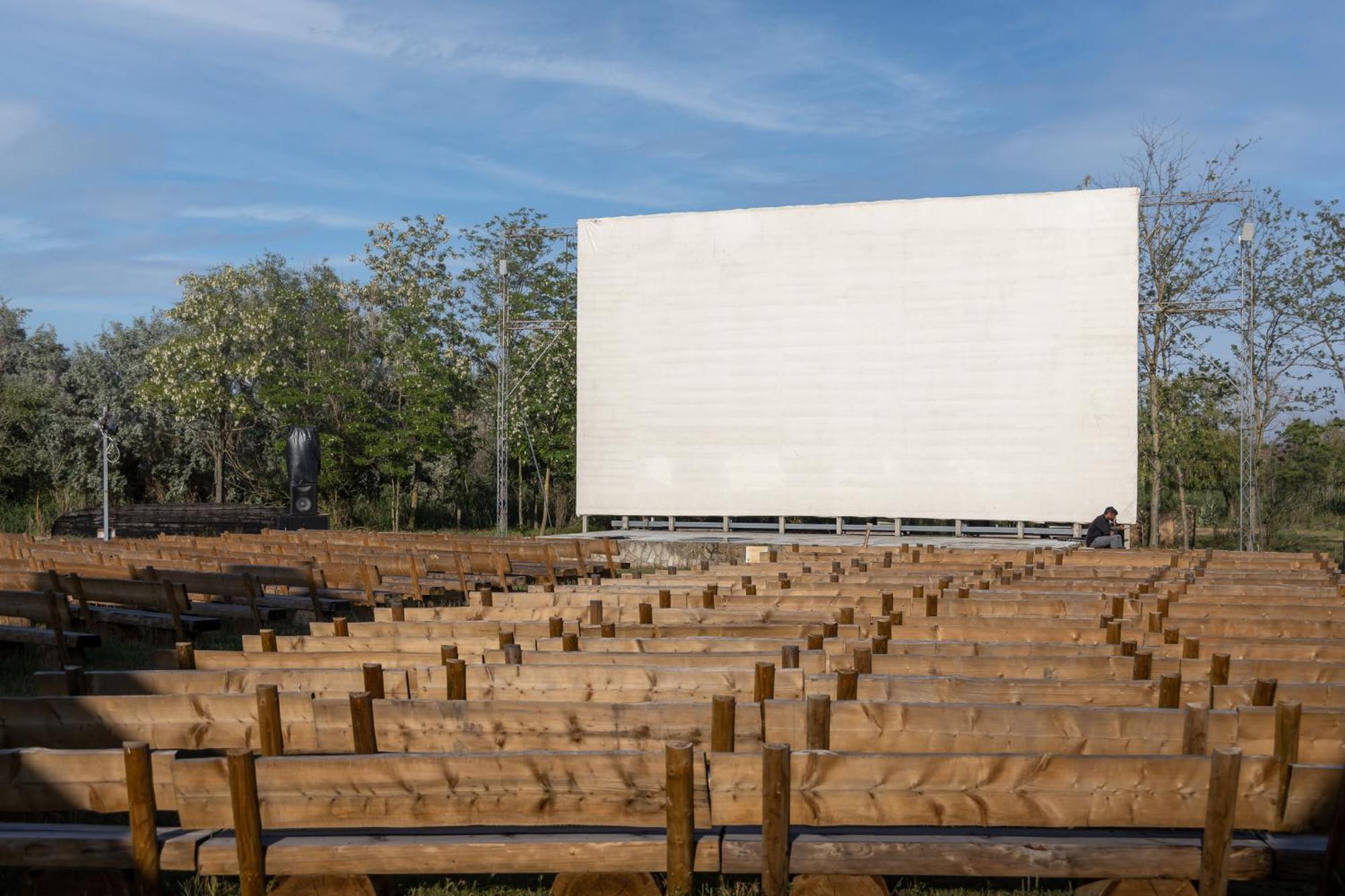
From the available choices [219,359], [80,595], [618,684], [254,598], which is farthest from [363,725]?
[219,359]

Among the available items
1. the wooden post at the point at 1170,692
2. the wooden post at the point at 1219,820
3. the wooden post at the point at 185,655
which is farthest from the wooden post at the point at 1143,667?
the wooden post at the point at 185,655

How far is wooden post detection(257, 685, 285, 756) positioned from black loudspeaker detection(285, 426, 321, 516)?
17.5m

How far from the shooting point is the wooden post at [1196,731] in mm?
3195

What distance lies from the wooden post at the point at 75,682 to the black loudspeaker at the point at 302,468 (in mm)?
16762

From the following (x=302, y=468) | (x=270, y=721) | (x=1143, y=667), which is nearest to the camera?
(x=270, y=721)

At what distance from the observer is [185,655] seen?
441 cm

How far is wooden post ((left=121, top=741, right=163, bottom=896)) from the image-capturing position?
3.04m

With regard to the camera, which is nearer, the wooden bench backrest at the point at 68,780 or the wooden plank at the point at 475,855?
the wooden plank at the point at 475,855

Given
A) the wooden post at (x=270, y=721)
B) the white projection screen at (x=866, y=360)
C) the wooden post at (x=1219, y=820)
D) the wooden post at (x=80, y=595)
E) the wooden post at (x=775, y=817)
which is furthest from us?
the white projection screen at (x=866, y=360)

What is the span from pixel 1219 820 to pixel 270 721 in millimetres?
2554

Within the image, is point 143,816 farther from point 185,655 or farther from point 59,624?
point 59,624

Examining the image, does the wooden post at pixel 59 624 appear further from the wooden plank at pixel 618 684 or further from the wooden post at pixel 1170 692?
the wooden post at pixel 1170 692

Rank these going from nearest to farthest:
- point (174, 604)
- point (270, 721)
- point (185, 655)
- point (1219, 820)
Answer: point (1219, 820) < point (270, 721) < point (185, 655) < point (174, 604)

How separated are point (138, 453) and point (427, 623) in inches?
964
